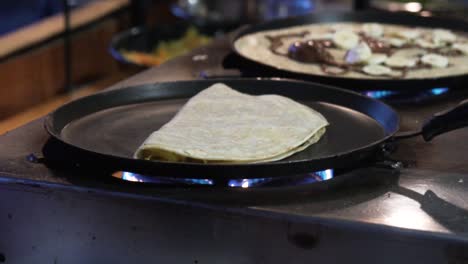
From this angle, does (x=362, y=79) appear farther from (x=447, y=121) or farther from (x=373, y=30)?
(x=373, y=30)

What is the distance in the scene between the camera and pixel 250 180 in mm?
1492

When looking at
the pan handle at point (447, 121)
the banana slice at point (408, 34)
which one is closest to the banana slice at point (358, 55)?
the banana slice at point (408, 34)

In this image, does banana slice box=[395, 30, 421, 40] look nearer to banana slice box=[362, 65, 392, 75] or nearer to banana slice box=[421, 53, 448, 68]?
banana slice box=[421, 53, 448, 68]

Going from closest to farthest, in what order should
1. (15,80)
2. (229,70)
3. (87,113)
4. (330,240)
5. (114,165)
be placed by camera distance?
(330,240) < (114,165) < (87,113) < (229,70) < (15,80)

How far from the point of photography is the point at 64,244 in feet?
4.88

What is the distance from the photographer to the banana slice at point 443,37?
256 cm

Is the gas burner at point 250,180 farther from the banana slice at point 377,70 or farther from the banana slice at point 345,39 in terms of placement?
the banana slice at point 345,39

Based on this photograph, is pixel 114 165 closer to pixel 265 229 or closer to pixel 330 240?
pixel 265 229

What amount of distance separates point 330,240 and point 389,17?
1.73 meters

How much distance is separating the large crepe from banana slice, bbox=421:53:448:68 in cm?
64

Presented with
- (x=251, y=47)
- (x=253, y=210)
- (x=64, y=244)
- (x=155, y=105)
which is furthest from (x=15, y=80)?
(x=253, y=210)

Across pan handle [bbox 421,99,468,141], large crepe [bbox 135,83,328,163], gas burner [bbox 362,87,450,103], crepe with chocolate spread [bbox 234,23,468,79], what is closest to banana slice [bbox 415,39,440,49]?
crepe with chocolate spread [bbox 234,23,468,79]

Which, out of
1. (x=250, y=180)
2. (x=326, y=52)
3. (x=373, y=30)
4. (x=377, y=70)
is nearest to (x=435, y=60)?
(x=377, y=70)

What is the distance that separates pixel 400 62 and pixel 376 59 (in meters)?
0.07
